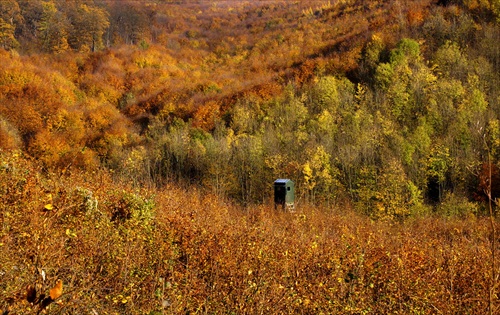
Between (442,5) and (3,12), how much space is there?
72.4 metres

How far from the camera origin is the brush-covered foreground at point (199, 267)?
4.59 metres

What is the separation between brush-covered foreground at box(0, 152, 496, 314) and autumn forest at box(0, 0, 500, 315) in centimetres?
4

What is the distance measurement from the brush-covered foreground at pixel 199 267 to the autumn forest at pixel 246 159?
0.04 m

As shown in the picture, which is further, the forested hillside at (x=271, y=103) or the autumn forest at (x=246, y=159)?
the forested hillside at (x=271, y=103)

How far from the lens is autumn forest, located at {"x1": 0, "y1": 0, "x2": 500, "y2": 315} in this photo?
518cm

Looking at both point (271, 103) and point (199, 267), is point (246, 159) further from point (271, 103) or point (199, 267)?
point (199, 267)

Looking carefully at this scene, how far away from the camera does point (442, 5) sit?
67.8 m

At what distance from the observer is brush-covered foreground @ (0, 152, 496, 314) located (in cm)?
459

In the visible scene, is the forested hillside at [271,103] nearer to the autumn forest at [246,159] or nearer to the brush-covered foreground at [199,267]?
the autumn forest at [246,159]

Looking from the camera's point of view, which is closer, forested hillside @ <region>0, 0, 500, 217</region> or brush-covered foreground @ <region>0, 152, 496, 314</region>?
brush-covered foreground @ <region>0, 152, 496, 314</region>

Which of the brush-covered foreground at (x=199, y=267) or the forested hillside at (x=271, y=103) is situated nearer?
the brush-covered foreground at (x=199, y=267)

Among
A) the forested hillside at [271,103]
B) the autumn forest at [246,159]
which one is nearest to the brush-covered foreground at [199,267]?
the autumn forest at [246,159]

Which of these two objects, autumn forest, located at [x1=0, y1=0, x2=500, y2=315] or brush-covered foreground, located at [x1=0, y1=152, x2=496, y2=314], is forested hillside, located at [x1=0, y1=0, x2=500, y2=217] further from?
brush-covered foreground, located at [x1=0, y1=152, x2=496, y2=314]

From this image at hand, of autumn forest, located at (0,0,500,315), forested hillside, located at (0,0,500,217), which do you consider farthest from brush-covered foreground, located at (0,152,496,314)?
forested hillside, located at (0,0,500,217)
